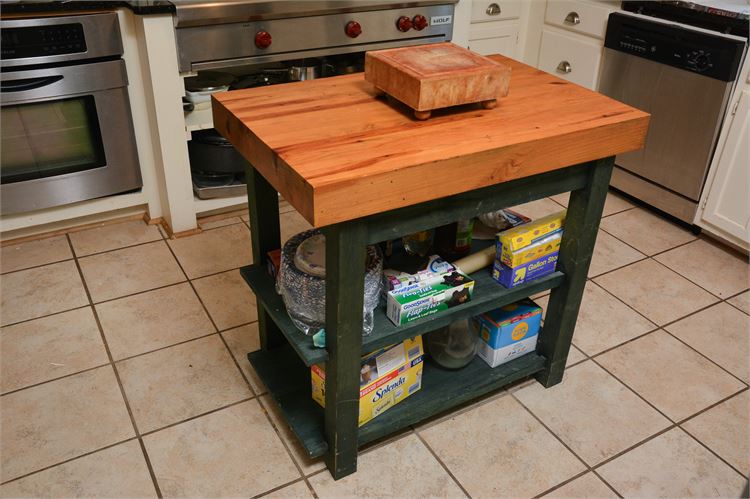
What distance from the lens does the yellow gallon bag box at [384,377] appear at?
1595mm

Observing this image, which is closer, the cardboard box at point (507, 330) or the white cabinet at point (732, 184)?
the cardboard box at point (507, 330)

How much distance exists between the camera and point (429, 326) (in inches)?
61.3

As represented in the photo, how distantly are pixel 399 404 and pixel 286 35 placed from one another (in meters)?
1.43

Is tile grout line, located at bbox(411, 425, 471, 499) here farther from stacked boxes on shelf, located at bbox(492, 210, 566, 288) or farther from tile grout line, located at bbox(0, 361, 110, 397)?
tile grout line, located at bbox(0, 361, 110, 397)

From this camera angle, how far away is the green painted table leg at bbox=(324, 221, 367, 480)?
1.31 m

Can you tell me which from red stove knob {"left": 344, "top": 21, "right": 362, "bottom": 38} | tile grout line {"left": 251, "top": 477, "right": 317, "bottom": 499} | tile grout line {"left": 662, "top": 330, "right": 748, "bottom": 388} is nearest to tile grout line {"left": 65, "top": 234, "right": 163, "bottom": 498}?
tile grout line {"left": 251, "top": 477, "right": 317, "bottom": 499}

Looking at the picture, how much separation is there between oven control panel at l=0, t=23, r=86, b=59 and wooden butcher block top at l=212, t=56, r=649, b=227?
943 mm

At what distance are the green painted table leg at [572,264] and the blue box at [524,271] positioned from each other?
41 mm

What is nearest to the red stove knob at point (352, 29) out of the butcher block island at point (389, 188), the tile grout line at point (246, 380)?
the butcher block island at point (389, 188)

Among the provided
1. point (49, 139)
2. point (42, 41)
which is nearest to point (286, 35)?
point (42, 41)

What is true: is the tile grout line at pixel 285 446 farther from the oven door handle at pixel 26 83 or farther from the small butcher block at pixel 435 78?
the oven door handle at pixel 26 83

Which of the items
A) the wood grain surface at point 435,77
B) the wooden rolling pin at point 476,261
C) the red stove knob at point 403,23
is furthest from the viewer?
the red stove knob at point 403,23

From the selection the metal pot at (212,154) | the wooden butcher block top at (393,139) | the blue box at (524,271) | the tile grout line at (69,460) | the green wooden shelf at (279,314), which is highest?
the wooden butcher block top at (393,139)

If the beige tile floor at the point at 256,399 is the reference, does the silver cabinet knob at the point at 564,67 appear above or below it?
above
